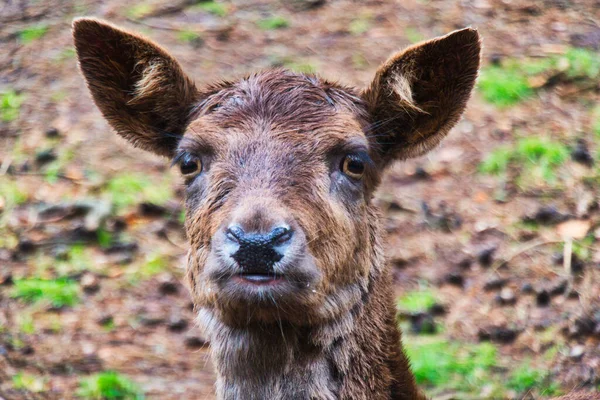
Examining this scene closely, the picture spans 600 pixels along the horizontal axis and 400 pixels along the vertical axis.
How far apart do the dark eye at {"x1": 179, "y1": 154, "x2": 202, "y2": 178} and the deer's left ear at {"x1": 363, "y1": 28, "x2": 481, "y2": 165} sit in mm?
1314

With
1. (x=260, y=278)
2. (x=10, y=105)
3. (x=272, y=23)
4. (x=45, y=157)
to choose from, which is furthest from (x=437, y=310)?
A: (x=10, y=105)

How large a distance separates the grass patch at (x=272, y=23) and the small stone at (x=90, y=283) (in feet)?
19.9

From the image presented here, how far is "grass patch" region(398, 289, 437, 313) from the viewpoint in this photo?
936 cm

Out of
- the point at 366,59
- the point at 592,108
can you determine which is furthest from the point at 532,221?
the point at 366,59

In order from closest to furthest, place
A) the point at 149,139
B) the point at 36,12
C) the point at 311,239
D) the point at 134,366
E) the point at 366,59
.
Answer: the point at 311,239, the point at 149,139, the point at 134,366, the point at 366,59, the point at 36,12

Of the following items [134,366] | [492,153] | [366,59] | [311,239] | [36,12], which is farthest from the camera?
[36,12]

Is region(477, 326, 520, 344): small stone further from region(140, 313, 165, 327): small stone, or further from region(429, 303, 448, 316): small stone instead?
region(140, 313, 165, 327): small stone

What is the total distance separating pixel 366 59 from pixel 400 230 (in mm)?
3776

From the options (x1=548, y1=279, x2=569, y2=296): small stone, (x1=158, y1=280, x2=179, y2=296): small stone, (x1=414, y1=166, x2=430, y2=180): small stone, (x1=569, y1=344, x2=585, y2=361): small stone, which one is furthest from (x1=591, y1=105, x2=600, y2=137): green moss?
(x1=158, y1=280, x2=179, y2=296): small stone

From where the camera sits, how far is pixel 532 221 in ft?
33.7

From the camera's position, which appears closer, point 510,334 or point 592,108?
point 510,334

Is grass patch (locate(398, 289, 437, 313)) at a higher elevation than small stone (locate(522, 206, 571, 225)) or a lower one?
lower

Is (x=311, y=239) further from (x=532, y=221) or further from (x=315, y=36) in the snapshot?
(x=315, y=36)

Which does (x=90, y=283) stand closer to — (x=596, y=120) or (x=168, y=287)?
(x=168, y=287)
